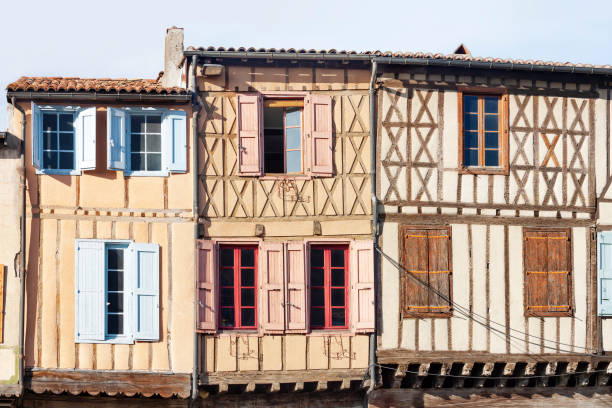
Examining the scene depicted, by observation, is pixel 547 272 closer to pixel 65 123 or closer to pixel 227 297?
pixel 227 297

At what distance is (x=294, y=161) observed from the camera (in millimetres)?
17781

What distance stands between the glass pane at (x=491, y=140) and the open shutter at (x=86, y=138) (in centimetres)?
664

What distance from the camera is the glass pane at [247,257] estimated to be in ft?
57.5

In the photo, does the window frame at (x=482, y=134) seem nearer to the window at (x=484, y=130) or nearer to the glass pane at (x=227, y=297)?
the window at (x=484, y=130)

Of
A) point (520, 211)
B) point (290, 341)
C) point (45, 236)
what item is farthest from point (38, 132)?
point (520, 211)

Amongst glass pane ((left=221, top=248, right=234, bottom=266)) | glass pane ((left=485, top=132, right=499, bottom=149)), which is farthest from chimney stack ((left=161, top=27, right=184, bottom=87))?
glass pane ((left=485, top=132, right=499, bottom=149))

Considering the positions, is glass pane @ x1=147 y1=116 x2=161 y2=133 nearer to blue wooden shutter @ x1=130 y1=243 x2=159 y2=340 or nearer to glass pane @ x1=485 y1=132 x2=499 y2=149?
blue wooden shutter @ x1=130 y1=243 x2=159 y2=340

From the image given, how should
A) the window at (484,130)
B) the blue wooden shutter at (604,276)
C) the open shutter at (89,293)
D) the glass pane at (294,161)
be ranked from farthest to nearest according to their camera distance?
the blue wooden shutter at (604,276), the window at (484,130), the glass pane at (294,161), the open shutter at (89,293)

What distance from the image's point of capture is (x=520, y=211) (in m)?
18.1

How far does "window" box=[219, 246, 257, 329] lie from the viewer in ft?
57.2

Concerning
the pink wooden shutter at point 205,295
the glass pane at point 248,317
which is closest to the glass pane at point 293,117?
the pink wooden shutter at point 205,295

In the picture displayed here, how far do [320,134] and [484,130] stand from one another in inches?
114

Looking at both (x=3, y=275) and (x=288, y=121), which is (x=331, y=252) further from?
(x=3, y=275)

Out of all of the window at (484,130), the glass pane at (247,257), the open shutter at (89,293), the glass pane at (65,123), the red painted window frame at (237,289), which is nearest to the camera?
the open shutter at (89,293)
